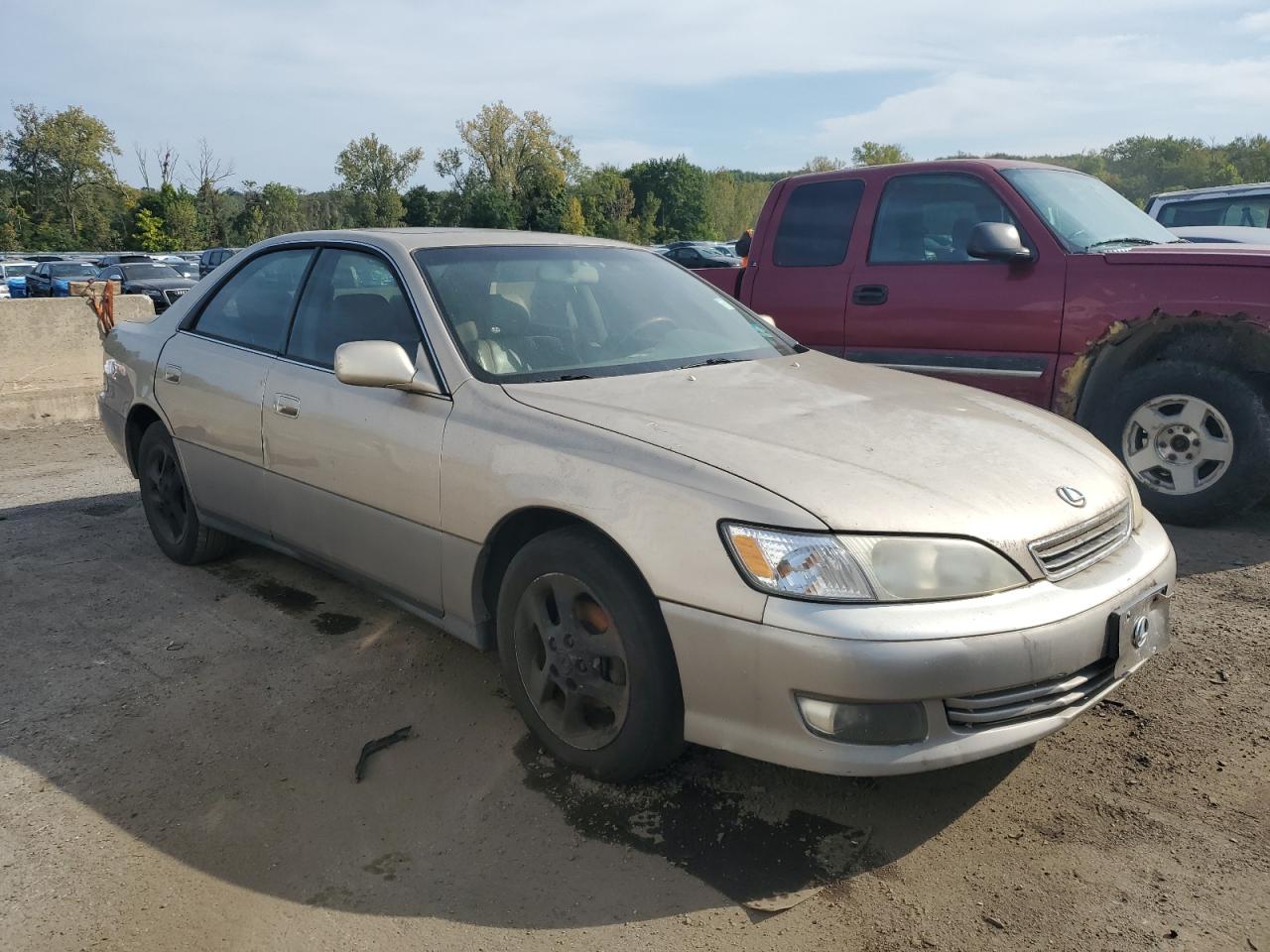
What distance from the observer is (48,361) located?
9.09m

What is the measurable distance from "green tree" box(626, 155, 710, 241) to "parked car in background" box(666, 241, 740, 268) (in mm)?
49182

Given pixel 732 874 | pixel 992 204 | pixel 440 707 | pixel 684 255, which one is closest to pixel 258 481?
pixel 440 707

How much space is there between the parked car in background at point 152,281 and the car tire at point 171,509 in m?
20.5

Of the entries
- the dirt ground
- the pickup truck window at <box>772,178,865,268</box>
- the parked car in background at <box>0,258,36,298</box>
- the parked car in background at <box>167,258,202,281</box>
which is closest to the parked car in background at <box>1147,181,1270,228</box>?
the pickup truck window at <box>772,178,865,268</box>

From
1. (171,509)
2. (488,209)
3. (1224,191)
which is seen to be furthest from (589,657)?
(488,209)

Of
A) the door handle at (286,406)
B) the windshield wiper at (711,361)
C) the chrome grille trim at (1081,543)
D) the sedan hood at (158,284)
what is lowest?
the chrome grille trim at (1081,543)

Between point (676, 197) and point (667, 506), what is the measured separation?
8137 centimetres

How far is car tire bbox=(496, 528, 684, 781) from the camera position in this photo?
255 centimetres

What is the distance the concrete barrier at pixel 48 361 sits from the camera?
28.7 ft

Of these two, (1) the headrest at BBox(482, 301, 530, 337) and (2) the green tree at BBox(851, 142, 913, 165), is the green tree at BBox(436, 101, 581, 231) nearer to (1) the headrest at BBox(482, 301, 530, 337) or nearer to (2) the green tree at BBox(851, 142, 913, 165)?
(2) the green tree at BBox(851, 142, 913, 165)

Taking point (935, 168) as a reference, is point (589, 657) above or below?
below

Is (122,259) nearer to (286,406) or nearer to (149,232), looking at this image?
(149,232)

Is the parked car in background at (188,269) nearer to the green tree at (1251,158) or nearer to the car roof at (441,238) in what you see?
the car roof at (441,238)

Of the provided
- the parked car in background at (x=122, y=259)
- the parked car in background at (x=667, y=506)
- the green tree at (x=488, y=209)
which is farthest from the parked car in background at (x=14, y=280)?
the green tree at (x=488, y=209)
